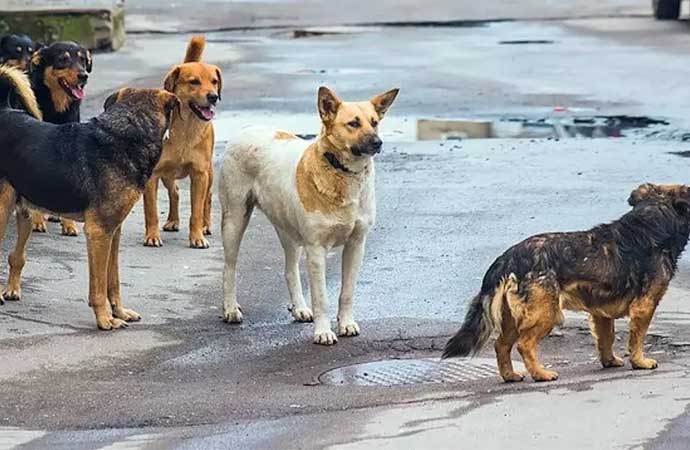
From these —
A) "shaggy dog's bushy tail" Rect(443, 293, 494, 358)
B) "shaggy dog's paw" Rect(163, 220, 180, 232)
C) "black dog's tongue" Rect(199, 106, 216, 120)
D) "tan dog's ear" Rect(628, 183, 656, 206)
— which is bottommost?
"shaggy dog's paw" Rect(163, 220, 180, 232)

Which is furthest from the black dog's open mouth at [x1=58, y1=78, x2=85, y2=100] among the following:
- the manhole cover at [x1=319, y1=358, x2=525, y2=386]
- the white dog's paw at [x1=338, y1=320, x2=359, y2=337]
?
the manhole cover at [x1=319, y1=358, x2=525, y2=386]

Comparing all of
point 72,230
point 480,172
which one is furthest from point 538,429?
point 480,172

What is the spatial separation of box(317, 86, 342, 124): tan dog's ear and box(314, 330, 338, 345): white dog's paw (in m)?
1.18

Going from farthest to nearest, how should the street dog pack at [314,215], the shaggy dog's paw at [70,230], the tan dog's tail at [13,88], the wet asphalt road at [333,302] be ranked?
the shaggy dog's paw at [70,230]
the tan dog's tail at [13,88]
the street dog pack at [314,215]
the wet asphalt road at [333,302]

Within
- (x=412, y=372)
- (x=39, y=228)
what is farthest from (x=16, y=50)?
(x=412, y=372)

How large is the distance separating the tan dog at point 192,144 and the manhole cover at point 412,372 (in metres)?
3.12

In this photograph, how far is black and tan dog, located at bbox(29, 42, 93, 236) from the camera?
1132 cm

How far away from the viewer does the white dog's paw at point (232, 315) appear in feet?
31.1

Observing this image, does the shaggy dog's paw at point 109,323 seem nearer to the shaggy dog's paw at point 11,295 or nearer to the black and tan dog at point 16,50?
the shaggy dog's paw at point 11,295

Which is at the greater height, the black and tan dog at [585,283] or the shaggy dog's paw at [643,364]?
the black and tan dog at [585,283]

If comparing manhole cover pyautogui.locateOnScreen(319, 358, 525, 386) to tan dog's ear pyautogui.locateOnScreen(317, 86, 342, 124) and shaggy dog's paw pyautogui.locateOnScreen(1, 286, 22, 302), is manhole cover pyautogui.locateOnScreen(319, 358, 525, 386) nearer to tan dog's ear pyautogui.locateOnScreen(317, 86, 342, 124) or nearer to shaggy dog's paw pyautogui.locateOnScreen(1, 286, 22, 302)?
tan dog's ear pyautogui.locateOnScreen(317, 86, 342, 124)

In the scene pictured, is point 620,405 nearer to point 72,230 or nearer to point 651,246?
point 651,246

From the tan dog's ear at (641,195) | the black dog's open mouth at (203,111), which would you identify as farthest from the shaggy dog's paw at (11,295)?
the tan dog's ear at (641,195)

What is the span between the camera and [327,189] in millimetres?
8906
